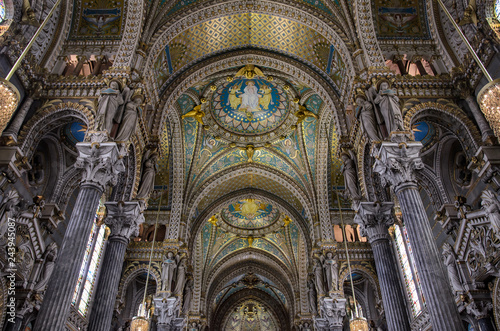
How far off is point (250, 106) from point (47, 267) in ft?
35.1

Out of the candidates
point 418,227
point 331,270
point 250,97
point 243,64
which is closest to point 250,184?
point 250,97

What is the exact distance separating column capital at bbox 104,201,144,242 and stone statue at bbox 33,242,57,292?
1.45 metres

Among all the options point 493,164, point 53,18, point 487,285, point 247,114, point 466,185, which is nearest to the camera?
point 493,164

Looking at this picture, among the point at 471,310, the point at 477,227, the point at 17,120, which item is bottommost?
the point at 471,310

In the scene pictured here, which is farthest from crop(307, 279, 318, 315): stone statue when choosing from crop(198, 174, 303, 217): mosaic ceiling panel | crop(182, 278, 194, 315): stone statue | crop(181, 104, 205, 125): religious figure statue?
crop(181, 104, 205, 125): religious figure statue

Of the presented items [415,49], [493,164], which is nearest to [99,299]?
[493,164]

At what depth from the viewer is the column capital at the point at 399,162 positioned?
8.18 metres

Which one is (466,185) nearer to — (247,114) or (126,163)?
(126,163)

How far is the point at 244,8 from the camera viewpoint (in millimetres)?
12609

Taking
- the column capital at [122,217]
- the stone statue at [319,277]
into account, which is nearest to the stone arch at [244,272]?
the stone statue at [319,277]

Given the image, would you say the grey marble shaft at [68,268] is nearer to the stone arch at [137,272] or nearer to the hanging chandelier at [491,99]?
the hanging chandelier at [491,99]

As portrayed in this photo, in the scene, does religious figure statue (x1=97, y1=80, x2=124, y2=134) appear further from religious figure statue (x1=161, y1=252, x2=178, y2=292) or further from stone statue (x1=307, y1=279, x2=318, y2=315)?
stone statue (x1=307, y1=279, x2=318, y2=315)

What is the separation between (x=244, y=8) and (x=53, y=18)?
18.4 ft

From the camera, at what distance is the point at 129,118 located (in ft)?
30.7
